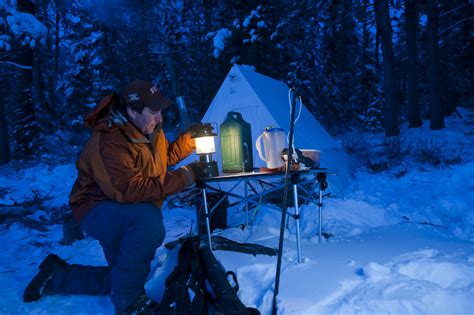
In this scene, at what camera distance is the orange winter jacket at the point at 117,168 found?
205cm

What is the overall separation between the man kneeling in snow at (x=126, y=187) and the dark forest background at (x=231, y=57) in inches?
314

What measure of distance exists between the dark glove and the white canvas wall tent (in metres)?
3.10

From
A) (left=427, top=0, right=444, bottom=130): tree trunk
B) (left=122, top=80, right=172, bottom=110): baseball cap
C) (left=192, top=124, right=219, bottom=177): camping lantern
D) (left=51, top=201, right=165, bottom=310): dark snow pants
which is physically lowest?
(left=51, top=201, right=165, bottom=310): dark snow pants

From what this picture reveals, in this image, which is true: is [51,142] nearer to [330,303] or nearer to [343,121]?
[343,121]

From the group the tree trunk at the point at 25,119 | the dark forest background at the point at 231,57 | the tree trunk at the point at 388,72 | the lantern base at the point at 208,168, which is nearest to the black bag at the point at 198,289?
the lantern base at the point at 208,168

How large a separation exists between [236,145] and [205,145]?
0.44 metres

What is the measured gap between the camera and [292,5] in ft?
44.4

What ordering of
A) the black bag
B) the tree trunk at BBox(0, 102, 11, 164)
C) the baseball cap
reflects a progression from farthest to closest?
1. the tree trunk at BBox(0, 102, 11, 164)
2. the baseball cap
3. the black bag

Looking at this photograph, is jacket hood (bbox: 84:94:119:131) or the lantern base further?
the lantern base

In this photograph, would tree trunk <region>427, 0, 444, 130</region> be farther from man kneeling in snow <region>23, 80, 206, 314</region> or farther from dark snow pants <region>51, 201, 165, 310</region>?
dark snow pants <region>51, 201, 165, 310</region>

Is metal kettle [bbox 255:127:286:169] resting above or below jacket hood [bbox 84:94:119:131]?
below

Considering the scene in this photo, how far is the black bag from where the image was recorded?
1798 millimetres

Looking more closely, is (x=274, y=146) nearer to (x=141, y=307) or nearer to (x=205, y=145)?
(x=205, y=145)

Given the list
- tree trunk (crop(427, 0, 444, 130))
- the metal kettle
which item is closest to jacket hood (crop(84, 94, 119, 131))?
the metal kettle
